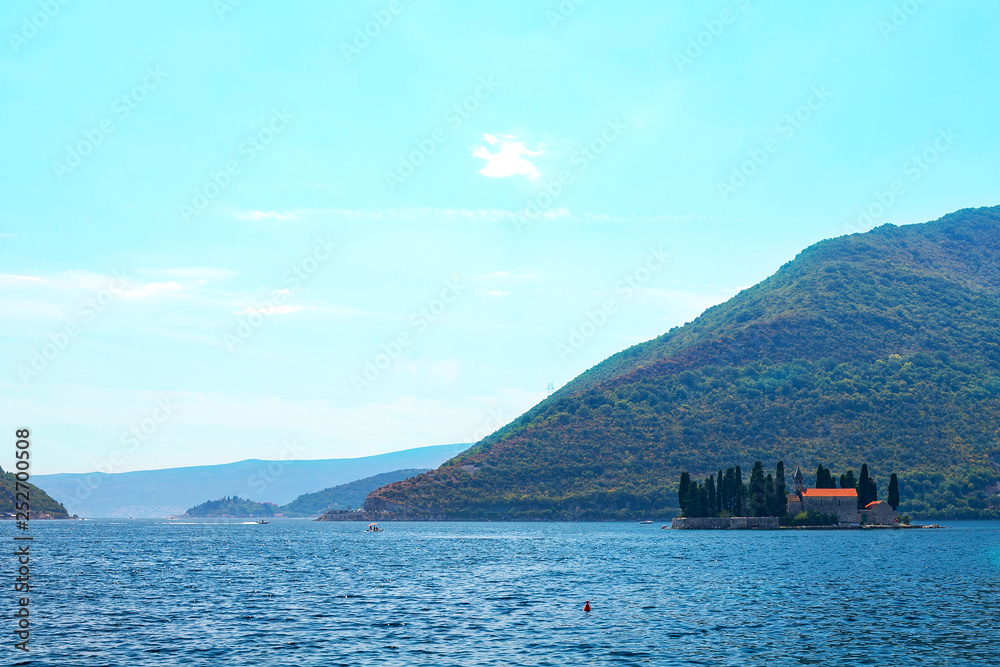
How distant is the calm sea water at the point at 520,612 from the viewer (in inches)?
1996

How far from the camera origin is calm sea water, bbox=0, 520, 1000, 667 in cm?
5069

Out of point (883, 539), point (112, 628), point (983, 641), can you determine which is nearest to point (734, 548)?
point (883, 539)

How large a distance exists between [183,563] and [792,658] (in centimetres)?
9761

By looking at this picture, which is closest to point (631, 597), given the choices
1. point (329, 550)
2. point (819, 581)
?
point (819, 581)

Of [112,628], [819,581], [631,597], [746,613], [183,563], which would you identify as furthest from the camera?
[183,563]

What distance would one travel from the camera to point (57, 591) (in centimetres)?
8444

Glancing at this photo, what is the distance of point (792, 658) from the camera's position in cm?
4953

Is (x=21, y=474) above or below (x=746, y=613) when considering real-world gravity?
above

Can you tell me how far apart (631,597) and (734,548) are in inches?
3072

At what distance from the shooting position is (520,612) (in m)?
67.8

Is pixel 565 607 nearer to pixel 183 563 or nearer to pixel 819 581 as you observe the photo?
pixel 819 581

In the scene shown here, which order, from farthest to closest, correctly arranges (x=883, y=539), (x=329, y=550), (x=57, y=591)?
(x=883, y=539)
(x=329, y=550)
(x=57, y=591)

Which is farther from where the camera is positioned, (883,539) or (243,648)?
(883,539)

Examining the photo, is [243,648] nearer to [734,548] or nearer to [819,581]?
[819,581]
